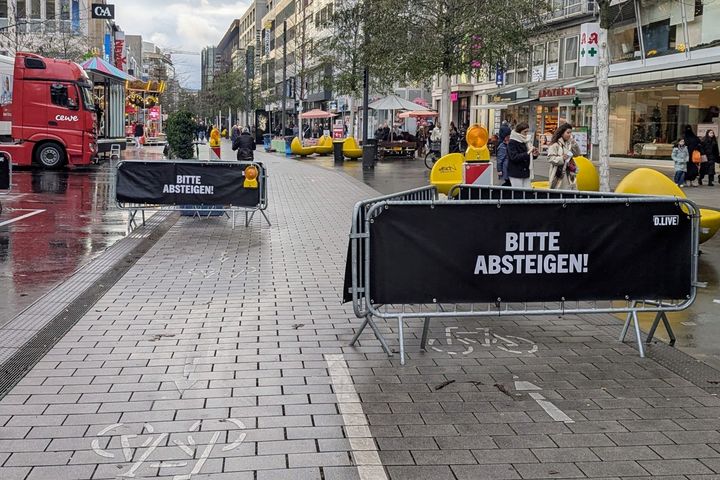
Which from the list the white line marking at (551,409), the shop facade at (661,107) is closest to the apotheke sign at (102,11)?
the shop facade at (661,107)

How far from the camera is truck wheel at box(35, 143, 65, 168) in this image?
27344 millimetres

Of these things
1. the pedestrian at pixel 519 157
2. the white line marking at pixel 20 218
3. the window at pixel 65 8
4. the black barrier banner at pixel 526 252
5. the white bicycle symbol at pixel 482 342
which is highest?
the window at pixel 65 8

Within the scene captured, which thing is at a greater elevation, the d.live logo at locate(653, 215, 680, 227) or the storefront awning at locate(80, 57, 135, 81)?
the storefront awning at locate(80, 57, 135, 81)

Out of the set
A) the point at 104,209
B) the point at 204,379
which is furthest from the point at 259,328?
the point at 104,209

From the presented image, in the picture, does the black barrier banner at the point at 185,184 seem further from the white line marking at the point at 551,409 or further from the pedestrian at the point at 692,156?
the pedestrian at the point at 692,156

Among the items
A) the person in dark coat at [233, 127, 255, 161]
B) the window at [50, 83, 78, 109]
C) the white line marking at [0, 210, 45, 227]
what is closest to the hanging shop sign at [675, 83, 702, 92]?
the person in dark coat at [233, 127, 255, 161]

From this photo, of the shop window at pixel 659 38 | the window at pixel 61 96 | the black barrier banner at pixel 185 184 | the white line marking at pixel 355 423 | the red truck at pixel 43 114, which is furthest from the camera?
the shop window at pixel 659 38

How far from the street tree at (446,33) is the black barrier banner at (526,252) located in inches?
742

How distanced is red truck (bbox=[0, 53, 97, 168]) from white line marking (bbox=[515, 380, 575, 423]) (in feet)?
80.6

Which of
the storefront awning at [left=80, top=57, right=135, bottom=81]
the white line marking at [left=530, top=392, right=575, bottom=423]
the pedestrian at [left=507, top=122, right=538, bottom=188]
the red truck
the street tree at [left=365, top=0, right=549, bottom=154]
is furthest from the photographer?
the storefront awning at [left=80, top=57, right=135, bottom=81]

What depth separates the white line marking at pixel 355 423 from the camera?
13.8 ft

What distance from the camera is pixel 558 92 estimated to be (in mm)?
42688

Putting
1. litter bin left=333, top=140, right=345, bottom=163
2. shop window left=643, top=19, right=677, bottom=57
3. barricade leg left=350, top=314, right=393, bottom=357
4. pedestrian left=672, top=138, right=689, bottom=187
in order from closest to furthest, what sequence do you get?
barricade leg left=350, top=314, right=393, bottom=357 → pedestrian left=672, top=138, right=689, bottom=187 → shop window left=643, top=19, right=677, bottom=57 → litter bin left=333, top=140, right=345, bottom=163

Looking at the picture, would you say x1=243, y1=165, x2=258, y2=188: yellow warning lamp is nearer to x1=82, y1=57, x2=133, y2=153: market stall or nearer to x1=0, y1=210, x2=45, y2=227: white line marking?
x1=0, y1=210, x2=45, y2=227: white line marking
